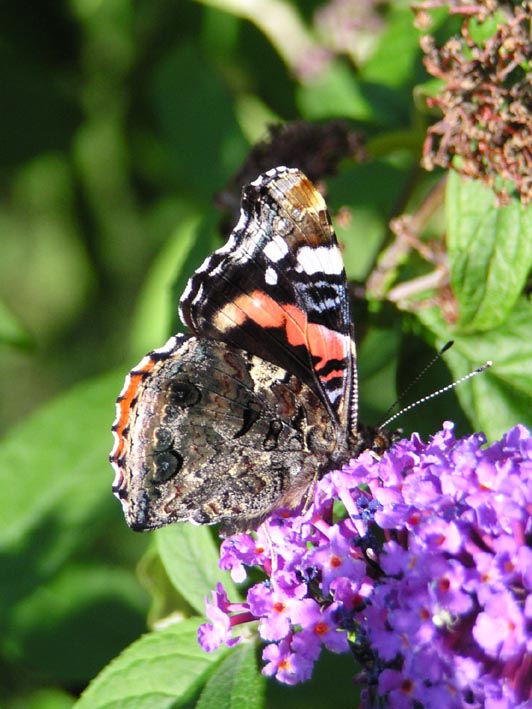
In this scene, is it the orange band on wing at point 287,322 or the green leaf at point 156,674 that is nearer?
the green leaf at point 156,674

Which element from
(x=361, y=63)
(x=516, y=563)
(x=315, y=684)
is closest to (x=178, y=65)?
(x=361, y=63)

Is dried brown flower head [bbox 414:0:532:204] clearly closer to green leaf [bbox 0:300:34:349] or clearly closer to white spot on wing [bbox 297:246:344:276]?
white spot on wing [bbox 297:246:344:276]

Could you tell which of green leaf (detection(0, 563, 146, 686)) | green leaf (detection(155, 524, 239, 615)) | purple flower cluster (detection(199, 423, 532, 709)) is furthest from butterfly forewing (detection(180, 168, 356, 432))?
green leaf (detection(0, 563, 146, 686))

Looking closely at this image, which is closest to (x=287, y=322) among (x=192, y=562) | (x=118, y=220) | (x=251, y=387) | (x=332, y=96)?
(x=251, y=387)

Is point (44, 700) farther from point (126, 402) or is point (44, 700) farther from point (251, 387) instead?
point (251, 387)

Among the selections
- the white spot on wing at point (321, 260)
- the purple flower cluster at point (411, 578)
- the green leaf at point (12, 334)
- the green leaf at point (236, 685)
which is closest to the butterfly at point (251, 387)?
the white spot on wing at point (321, 260)

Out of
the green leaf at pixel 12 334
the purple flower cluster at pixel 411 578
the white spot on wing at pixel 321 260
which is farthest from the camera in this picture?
the green leaf at pixel 12 334

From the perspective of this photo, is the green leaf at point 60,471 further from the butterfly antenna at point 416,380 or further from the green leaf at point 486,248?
the green leaf at point 486,248

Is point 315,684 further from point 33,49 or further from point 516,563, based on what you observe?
point 33,49
